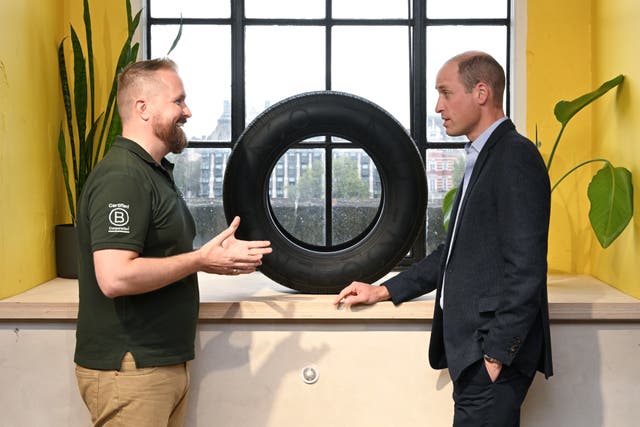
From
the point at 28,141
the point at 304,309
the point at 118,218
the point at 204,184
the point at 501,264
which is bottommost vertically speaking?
the point at 304,309

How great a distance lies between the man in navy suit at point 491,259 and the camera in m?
1.98

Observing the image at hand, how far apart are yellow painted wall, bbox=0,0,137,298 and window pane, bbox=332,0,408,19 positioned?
0.82 m

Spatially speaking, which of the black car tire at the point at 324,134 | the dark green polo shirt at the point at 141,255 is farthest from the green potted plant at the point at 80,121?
the dark green polo shirt at the point at 141,255

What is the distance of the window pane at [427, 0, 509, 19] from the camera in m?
3.40

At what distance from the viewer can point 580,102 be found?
112 inches

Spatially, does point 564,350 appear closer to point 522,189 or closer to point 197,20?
point 522,189

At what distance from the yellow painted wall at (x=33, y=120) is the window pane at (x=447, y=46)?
117 cm

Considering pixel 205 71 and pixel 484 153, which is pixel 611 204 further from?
pixel 205 71

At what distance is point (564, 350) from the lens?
254cm

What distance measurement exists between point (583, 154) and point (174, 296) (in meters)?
1.71

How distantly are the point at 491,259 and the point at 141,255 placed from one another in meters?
0.82

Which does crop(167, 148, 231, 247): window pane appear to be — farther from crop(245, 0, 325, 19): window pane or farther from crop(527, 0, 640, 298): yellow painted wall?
crop(527, 0, 640, 298): yellow painted wall

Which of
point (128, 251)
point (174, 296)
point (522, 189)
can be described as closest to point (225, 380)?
point (174, 296)

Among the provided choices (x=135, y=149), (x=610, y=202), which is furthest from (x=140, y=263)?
(x=610, y=202)
